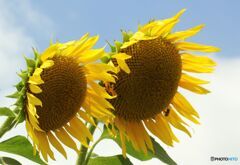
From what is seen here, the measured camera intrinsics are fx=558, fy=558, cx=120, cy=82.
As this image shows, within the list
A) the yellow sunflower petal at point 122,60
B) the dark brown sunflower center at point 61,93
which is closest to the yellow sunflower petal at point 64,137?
the dark brown sunflower center at point 61,93

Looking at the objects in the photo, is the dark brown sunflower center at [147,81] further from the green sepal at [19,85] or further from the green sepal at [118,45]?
the green sepal at [19,85]

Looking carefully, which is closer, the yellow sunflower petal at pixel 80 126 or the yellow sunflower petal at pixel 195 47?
the yellow sunflower petal at pixel 80 126

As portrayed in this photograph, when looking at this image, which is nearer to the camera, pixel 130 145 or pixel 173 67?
pixel 173 67

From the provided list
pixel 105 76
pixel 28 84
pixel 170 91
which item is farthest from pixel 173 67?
pixel 28 84

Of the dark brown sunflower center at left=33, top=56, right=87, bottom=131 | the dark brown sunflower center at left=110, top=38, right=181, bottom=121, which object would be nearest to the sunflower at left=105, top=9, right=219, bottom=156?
the dark brown sunflower center at left=110, top=38, right=181, bottom=121

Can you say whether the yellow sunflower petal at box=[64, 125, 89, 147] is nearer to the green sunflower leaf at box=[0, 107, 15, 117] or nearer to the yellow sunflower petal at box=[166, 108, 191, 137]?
the green sunflower leaf at box=[0, 107, 15, 117]

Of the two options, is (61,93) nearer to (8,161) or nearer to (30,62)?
(30,62)

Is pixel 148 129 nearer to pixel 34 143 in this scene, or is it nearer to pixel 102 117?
pixel 102 117
